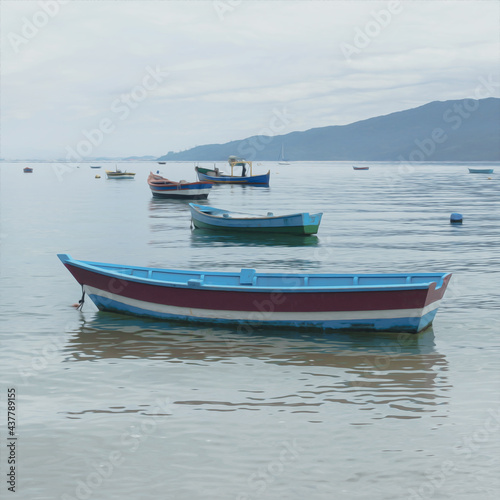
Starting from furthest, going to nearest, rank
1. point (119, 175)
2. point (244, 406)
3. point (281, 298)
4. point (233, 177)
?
point (119, 175) < point (233, 177) < point (281, 298) < point (244, 406)

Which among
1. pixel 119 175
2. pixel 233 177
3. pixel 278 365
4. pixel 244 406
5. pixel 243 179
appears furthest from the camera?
pixel 119 175

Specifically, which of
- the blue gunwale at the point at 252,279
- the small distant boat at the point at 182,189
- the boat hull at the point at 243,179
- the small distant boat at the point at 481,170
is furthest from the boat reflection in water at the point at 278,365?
the small distant boat at the point at 481,170

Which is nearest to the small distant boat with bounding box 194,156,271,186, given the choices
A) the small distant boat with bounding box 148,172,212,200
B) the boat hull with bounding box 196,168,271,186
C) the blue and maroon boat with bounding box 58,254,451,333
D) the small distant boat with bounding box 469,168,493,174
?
the boat hull with bounding box 196,168,271,186

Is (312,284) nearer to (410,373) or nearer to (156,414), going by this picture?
(410,373)

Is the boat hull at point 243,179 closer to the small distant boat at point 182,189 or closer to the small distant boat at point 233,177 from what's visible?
the small distant boat at point 233,177

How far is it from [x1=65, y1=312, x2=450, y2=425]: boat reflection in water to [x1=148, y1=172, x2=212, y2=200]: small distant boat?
60555 millimetres

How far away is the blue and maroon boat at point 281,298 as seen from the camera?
17.0 metres

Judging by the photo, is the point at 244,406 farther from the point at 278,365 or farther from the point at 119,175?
the point at 119,175

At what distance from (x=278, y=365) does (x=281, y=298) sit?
2.66 meters

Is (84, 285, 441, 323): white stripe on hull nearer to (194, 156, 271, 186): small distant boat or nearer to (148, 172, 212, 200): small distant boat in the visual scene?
(148, 172, 212, 200): small distant boat

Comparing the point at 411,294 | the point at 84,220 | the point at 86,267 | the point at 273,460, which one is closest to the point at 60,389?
the point at 273,460

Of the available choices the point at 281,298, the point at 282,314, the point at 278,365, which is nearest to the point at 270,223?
the point at 282,314

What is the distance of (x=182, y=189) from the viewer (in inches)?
3199

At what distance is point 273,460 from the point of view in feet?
33.5
